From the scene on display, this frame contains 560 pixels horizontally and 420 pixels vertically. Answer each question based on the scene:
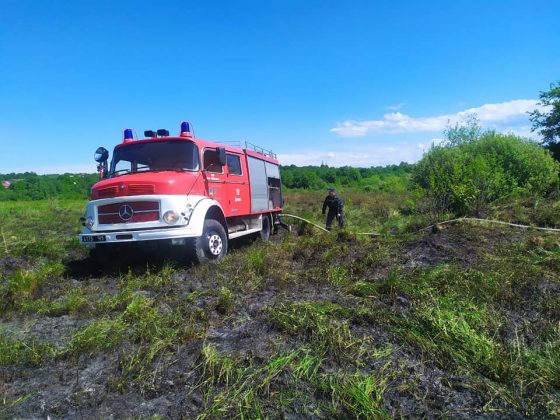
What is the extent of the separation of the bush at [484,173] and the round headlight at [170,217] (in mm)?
8256

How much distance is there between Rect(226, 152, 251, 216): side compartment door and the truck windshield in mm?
1227

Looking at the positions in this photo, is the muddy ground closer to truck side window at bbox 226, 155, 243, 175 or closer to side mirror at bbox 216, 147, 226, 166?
side mirror at bbox 216, 147, 226, 166

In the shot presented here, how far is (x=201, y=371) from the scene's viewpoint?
3393mm

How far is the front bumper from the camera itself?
641 centimetres

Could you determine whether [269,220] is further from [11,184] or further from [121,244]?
[11,184]

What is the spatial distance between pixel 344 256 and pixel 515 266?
2767mm

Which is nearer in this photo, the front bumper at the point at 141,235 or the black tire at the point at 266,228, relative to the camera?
the front bumper at the point at 141,235

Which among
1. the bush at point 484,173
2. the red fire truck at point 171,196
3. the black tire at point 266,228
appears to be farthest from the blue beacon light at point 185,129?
the bush at point 484,173

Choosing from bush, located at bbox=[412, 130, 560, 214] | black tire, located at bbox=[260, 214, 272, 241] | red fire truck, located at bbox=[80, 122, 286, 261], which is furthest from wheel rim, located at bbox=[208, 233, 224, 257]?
bush, located at bbox=[412, 130, 560, 214]

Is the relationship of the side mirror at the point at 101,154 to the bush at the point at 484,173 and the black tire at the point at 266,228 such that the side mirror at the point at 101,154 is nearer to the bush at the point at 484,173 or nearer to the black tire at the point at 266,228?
the black tire at the point at 266,228

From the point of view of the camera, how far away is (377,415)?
8.98ft

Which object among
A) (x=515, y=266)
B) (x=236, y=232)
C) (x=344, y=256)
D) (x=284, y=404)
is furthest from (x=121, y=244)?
(x=515, y=266)

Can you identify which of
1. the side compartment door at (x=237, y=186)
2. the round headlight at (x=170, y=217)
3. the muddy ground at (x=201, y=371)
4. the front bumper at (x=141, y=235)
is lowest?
the muddy ground at (x=201, y=371)

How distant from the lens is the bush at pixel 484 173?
40.9 ft
